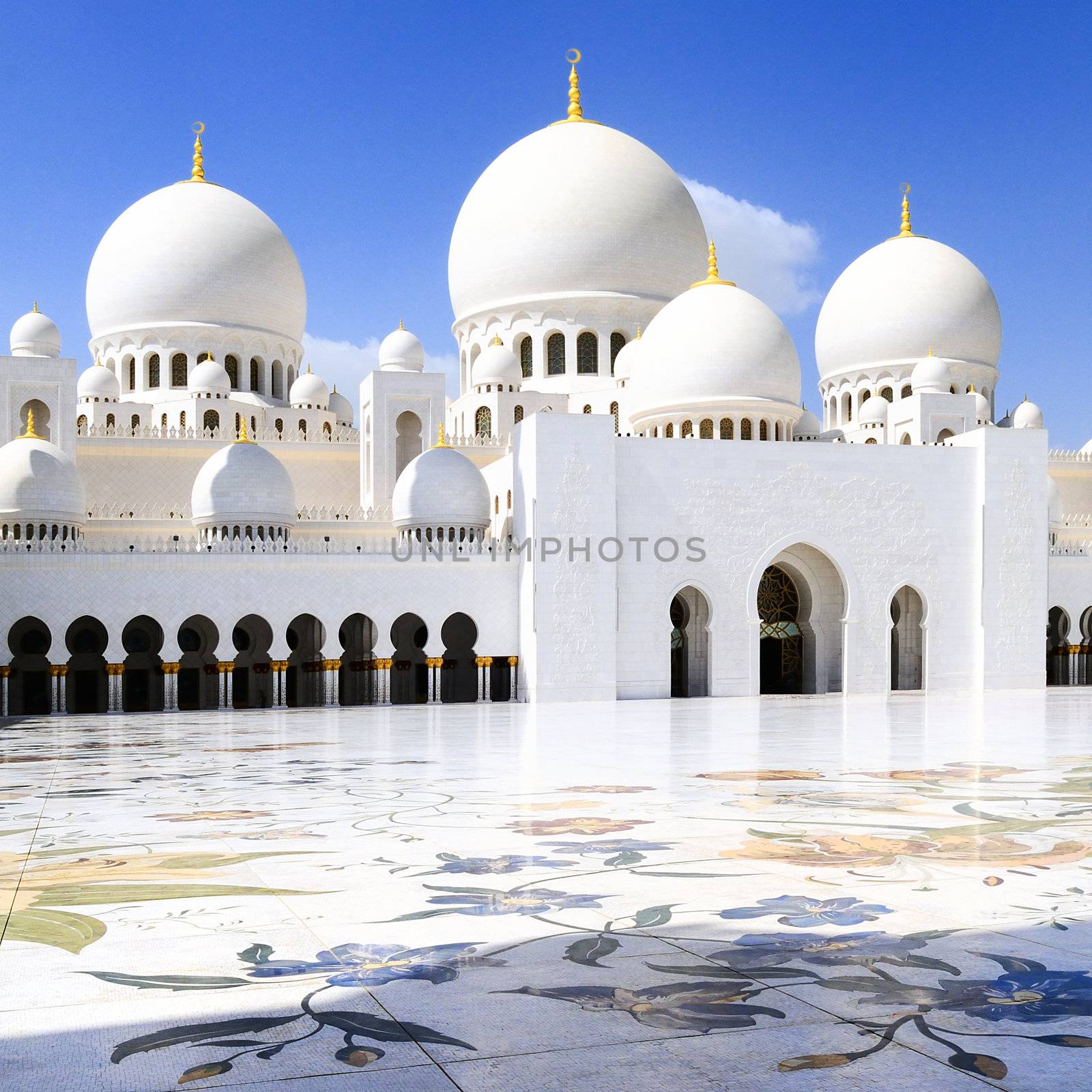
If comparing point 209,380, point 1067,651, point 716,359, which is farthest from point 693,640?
point 209,380

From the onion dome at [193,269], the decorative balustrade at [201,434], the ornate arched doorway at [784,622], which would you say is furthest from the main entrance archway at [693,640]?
the onion dome at [193,269]

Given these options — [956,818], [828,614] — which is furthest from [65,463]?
[956,818]

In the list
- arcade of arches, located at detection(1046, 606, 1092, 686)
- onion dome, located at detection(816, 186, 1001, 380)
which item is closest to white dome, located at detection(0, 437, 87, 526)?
arcade of arches, located at detection(1046, 606, 1092, 686)

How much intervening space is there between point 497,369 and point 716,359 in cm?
461

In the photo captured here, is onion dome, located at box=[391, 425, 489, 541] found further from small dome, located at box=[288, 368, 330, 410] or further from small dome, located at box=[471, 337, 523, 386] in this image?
small dome, located at box=[288, 368, 330, 410]

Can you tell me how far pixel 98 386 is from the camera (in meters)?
24.2

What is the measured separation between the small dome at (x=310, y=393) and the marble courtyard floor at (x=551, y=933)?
1875 centimetres

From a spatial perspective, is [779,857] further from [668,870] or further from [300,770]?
[300,770]

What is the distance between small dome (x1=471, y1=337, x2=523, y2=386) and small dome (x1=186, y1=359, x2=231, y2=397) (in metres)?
4.62

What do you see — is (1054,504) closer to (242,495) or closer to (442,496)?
(442,496)

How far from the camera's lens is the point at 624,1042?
8.19 ft

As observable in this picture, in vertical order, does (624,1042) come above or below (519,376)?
below

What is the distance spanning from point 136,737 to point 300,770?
4339mm

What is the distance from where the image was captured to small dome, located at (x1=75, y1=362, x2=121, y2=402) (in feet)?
78.9
